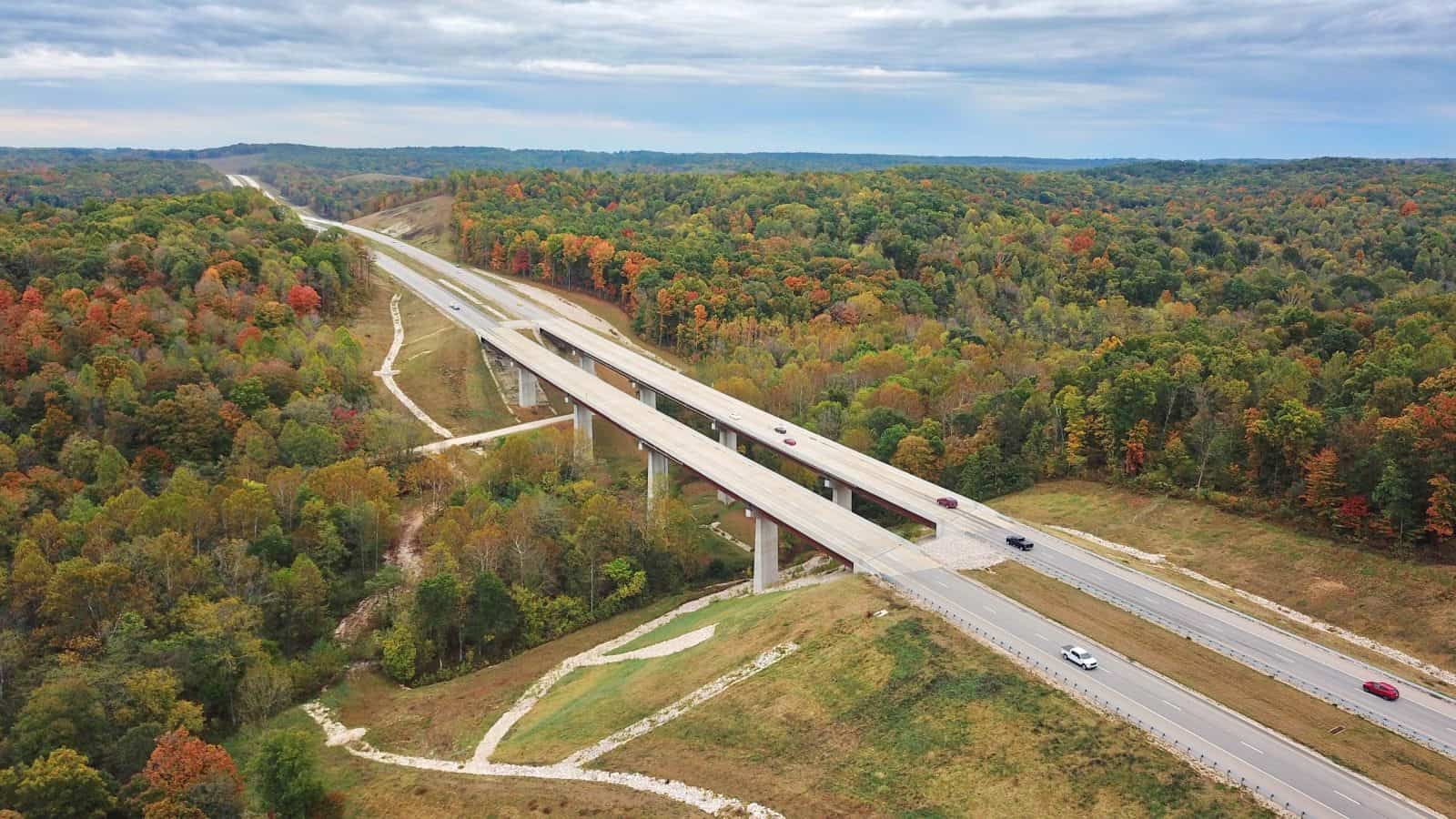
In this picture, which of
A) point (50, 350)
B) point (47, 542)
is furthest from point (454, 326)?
point (47, 542)

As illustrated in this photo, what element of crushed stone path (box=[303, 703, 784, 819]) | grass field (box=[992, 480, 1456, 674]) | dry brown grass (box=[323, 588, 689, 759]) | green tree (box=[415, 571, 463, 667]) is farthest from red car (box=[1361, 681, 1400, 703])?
green tree (box=[415, 571, 463, 667])

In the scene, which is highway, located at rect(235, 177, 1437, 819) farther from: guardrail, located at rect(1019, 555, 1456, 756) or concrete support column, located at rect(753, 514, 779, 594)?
guardrail, located at rect(1019, 555, 1456, 756)

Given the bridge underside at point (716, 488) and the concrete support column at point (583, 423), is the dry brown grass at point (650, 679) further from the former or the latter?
the concrete support column at point (583, 423)

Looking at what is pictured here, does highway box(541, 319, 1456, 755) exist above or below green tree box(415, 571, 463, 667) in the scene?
above

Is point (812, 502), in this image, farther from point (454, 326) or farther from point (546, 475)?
point (454, 326)

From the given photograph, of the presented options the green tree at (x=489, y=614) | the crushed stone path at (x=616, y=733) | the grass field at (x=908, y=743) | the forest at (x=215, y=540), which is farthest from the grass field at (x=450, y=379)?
the grass field at (x=908, y=743)

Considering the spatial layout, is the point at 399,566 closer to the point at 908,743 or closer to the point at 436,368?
the point at 908,743
